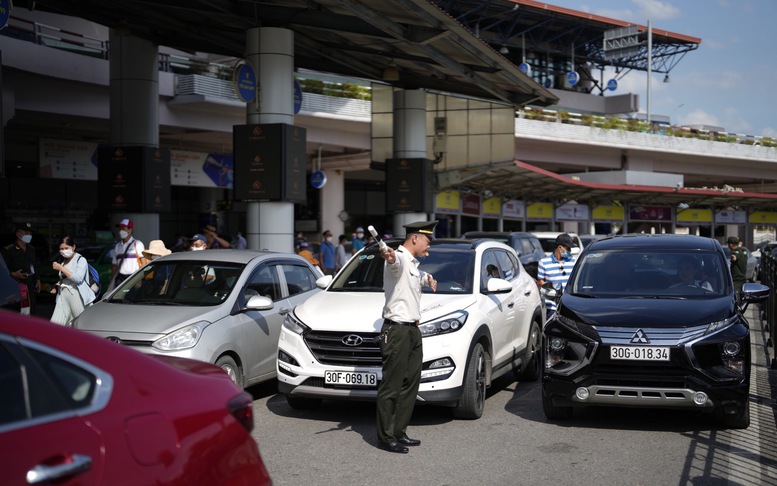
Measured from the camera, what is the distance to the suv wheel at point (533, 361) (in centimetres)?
1073

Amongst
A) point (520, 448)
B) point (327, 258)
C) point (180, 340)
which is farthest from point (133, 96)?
point (520, 448)

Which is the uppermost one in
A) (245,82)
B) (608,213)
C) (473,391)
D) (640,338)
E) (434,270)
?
(245,82)

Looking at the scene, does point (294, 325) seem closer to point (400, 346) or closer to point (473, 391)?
point (400, 346)

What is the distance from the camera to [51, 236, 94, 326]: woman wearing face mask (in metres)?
11.8

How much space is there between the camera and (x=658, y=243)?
934 cm

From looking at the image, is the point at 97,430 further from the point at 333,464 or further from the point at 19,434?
the point at 333,464

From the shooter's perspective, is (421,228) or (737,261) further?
(737,261)

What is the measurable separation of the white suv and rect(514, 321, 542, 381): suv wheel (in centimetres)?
110

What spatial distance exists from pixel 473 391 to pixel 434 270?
1643 millimetres

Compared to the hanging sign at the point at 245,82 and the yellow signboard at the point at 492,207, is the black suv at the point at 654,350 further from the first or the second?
the yellow signboard at the point at 492,207

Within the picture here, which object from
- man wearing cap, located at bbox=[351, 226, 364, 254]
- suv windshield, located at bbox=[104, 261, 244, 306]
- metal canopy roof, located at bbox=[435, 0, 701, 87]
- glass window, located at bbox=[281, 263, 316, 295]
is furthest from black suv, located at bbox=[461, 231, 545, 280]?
metal canopy roof, located at bbox=[435, 0, 701, 87]

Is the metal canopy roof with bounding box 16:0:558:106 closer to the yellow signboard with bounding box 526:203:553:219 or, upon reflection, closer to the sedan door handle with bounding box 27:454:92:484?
the sedan door handle with bounding box 27:454:92:484

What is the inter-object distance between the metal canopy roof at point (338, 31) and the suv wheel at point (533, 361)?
7.11 metres

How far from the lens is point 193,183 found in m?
32.5
